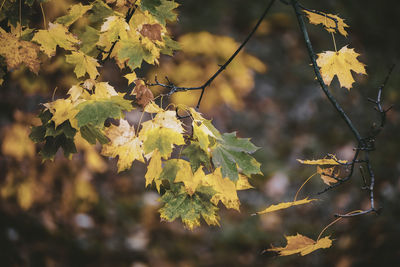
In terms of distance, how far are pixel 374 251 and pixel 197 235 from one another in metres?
1.67

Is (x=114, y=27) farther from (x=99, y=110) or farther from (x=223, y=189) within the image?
(x=223, y=189)

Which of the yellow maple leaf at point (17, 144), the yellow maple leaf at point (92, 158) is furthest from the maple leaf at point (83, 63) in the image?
the yellow maple leaf at point (92, 158)

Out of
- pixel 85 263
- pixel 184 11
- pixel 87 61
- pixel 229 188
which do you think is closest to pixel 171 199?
pixel 229 188

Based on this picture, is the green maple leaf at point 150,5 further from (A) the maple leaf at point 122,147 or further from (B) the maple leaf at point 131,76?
(A) the maple leaf at point 122,147

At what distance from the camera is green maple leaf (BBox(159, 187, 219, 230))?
3.59 ft

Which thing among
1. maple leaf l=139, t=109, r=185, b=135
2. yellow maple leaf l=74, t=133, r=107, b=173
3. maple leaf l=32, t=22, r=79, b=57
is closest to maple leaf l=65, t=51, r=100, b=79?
maple leaf l=32, t=22, r=79, b=57

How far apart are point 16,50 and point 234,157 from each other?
35.9 inches

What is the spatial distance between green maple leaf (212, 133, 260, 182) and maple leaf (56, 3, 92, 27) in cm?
75

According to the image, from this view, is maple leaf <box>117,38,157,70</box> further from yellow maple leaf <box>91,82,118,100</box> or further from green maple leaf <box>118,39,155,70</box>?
yellow maple leaf <box>91,82,118,100</box>

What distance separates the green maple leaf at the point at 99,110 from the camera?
3.38 feet

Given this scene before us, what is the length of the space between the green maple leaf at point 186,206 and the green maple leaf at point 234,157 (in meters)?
0.14

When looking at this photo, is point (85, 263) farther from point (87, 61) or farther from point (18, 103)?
point (87, 61)

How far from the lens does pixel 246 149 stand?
1117 mm

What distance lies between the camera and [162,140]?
42.6 inches
